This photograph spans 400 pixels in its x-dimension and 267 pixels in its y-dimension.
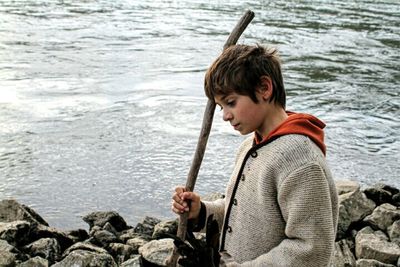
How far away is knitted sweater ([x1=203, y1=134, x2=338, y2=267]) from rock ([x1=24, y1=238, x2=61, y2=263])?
240cm

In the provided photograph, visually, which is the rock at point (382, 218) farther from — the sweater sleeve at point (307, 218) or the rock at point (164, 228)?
the sweater sleeve at point (307, 218)

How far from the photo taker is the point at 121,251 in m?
4.70

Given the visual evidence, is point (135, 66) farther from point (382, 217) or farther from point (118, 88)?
point (382, 217)

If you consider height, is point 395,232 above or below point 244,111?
below

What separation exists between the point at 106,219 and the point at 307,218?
3288mm

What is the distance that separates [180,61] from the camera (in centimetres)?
1148

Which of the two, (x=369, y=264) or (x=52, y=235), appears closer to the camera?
(x=369, y=264)

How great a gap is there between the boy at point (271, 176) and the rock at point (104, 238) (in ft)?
8.26

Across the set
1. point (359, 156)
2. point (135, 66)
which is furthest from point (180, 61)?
point (359, 156)

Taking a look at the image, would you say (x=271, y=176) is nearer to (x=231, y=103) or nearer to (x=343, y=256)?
(x=231, y=103)

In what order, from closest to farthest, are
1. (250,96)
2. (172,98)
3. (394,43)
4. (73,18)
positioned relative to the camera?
(250,96), (172,98), (394,43), (73,18)

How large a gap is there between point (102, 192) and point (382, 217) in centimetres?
247

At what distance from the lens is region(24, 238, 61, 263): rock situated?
4.54 meters

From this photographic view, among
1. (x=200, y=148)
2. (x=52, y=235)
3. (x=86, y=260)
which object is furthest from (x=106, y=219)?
(x=200, y=148)
